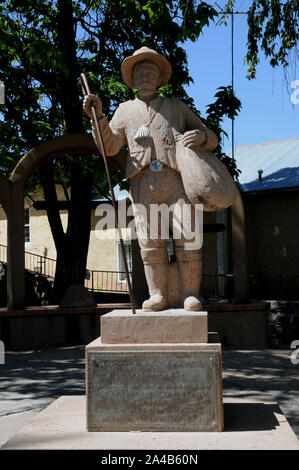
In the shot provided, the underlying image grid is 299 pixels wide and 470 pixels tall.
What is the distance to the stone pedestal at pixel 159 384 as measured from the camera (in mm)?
→ 3736

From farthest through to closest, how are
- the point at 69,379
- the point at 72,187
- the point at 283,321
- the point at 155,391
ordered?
the point at 283,321, the point at 72,187, the point at 69,379, the point at 155,391

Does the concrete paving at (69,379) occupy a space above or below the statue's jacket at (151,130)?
below

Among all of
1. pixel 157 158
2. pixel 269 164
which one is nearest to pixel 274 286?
pixel 269 164

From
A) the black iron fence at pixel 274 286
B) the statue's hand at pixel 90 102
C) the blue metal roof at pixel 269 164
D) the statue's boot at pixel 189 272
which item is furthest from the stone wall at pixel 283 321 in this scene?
the statue's hand at pixel 90 102

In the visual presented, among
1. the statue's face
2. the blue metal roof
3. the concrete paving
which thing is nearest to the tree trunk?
the concrete paving

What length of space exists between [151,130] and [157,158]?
0.79ft

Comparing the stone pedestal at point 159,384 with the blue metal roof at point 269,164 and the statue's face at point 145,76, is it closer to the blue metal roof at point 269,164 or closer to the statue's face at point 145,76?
the statue's face at point 145,76

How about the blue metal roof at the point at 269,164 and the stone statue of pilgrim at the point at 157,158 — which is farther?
the blue metal roof at the point at 269,164

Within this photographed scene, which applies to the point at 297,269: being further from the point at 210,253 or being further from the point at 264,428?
the point at 264,428

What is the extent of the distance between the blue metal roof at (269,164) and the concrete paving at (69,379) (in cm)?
886

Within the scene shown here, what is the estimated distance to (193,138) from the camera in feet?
14.0

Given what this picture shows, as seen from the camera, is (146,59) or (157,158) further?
(146,59)

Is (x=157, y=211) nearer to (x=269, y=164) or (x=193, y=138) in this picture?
(x=193, y=138)
